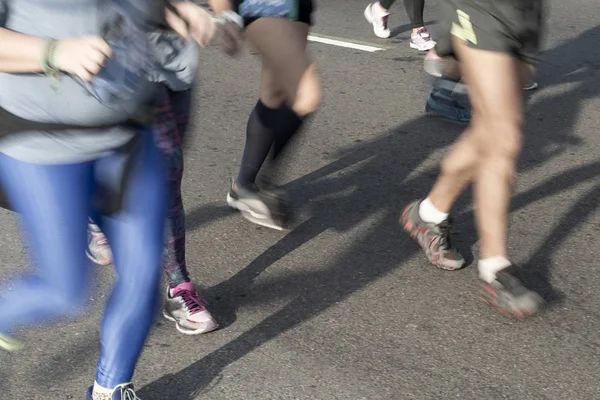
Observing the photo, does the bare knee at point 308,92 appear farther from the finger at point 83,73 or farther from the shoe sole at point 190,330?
the finger at point 83,73

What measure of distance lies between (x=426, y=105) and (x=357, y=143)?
642 millimetres

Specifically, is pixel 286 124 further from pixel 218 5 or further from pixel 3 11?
pixel 3 11

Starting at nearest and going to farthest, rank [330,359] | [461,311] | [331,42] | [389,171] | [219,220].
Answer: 1. [330,359]
2. [461,311]
3. [219,220]
4. [389,171]
5. [331,42]

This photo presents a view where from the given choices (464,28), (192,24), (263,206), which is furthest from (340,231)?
(192,24)

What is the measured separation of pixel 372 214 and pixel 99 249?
1.27 m

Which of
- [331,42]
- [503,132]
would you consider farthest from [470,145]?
[331,42]

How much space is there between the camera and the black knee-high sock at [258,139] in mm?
4258

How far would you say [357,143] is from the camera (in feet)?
18.0

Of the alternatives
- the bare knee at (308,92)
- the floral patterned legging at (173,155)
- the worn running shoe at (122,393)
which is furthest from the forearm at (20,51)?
the bare knee at (308,92)

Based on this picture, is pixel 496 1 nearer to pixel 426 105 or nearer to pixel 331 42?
pixel 426 105

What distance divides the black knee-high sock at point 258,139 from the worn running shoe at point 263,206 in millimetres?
53

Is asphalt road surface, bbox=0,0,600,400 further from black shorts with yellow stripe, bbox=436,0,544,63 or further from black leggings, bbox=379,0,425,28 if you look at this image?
black leggings, bbox=379,0,425,28

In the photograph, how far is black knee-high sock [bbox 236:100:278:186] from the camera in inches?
168

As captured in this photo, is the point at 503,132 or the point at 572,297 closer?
the point at 503,132
